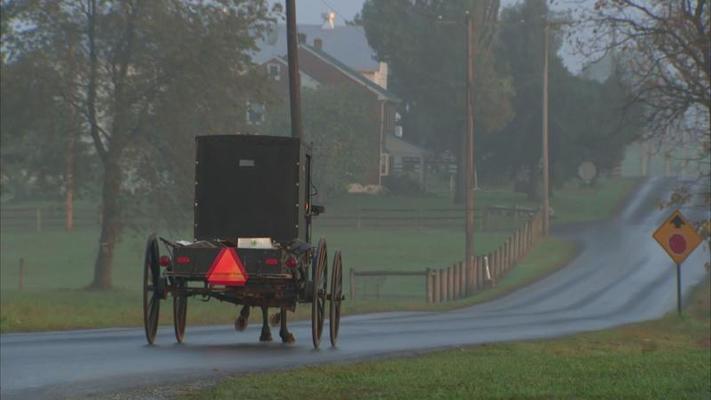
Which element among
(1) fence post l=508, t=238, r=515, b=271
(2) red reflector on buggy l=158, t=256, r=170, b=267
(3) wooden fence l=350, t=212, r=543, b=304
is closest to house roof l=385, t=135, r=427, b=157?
(3) wooden fence l=350, t=212, r=543, b=304

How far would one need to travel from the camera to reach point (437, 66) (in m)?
98.1

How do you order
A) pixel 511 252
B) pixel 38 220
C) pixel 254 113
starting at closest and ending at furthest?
pixel 254 113 < pixel 511 252 < pixel 38 220

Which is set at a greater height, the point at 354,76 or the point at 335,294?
the point at 354,76

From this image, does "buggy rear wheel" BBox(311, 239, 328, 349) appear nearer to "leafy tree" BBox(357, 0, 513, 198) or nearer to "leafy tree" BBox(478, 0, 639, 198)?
"leafy tree" BBox(357, 0, 513, 198)

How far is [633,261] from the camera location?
64.8 metres

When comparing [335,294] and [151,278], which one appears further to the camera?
[335,294]

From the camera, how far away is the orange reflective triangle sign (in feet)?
55.3

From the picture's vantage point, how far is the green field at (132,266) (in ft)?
105

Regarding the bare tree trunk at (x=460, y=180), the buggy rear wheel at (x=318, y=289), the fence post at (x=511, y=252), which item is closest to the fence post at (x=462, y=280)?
the fence post at (x=511, y=252)

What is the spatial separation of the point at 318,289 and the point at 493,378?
4.39m

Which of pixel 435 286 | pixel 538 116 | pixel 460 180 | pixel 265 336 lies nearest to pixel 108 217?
pixel 435 286

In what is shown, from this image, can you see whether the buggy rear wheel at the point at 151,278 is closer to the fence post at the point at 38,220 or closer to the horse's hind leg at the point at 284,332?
the horse's hind leg at the point at 284,332

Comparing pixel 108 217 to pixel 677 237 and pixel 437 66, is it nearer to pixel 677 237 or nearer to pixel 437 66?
pixel 677 237

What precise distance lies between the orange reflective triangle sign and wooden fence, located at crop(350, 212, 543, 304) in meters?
29.5
